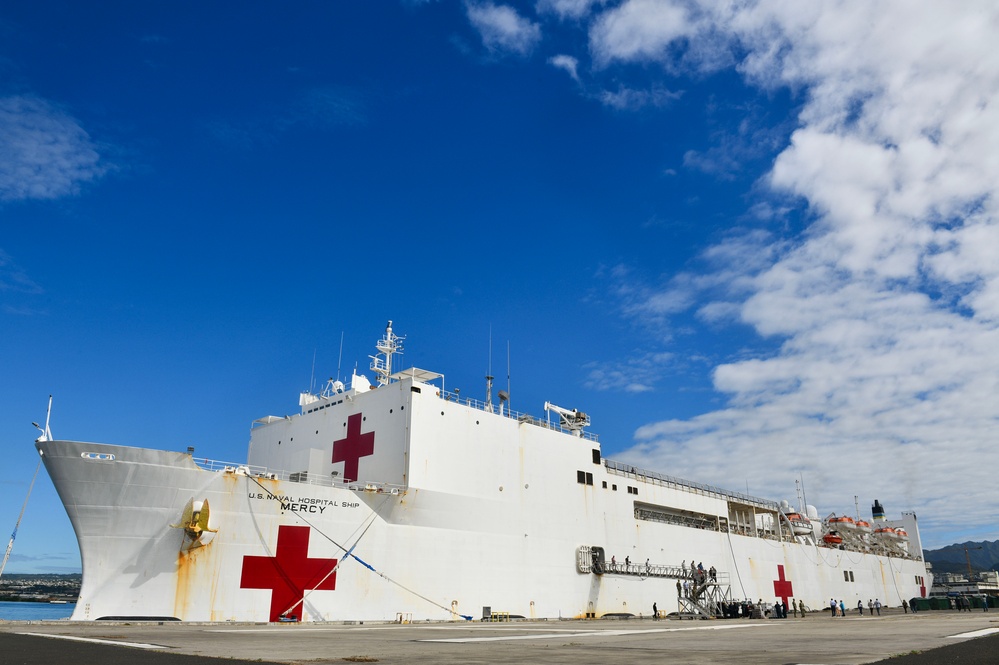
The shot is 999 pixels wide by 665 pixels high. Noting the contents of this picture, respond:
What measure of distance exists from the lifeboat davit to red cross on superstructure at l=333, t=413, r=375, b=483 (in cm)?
2515

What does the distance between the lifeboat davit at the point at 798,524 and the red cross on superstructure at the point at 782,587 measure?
3.41m

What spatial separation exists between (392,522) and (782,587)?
22.8m

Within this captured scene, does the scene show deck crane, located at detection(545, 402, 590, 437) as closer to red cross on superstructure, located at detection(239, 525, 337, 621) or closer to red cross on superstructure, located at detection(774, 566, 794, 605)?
red cross on superstructure, located at detection(239, 525, 337, 621)

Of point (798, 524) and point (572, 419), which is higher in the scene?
point (572, 419)

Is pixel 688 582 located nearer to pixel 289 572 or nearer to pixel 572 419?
pixel 572 419

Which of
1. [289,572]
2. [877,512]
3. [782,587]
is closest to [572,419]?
[289,572]

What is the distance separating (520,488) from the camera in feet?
66.9

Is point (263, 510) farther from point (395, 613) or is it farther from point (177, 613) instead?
point (395, 613)

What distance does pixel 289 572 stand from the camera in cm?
1536

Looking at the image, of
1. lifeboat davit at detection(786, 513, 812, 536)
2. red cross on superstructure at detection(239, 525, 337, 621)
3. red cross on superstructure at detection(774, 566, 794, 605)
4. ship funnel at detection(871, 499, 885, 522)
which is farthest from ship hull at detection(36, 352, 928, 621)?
ship funnel at detection(871, 499, 885, 522)

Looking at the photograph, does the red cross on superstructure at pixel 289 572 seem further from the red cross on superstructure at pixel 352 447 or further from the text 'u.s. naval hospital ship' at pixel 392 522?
the red cross on superstructure at pixel 352 447

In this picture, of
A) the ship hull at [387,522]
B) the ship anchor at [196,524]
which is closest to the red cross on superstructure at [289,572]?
the ship hull at [387,522]

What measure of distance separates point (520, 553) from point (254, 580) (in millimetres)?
7861

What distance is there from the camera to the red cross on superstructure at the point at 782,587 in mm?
30969
